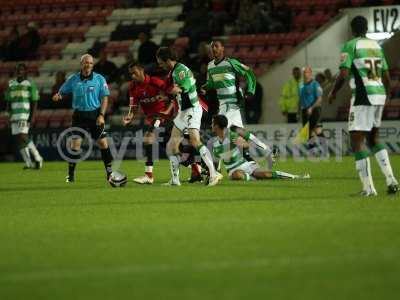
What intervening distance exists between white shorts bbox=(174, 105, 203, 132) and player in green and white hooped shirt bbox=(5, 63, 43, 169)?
8312mm

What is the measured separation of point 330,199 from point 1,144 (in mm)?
18262

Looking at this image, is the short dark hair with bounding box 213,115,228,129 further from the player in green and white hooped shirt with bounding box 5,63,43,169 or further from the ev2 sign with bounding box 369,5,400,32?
the ev2 sign with bounding box 369,5,400,32

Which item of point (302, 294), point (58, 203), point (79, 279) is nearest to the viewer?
point (302, 294)

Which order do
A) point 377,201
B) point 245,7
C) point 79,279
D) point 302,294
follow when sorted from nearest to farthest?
point 302,294 < point 79,279 < point 377,201 < point 245,7

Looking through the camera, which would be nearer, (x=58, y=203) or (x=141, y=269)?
(x=141, y=269)

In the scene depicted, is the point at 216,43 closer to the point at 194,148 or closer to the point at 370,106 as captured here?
the point at 194,148

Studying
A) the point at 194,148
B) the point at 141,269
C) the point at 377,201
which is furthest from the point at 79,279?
the point at 194,148

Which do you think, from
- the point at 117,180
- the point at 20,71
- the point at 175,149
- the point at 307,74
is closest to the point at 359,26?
the point at 175,149

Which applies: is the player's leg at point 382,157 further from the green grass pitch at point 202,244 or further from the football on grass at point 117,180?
the football on grass at point 117,180

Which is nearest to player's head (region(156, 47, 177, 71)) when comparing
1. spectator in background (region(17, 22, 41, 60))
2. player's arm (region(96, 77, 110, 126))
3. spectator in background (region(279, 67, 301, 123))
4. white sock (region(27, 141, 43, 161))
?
player's arm (region(96, 77, 110, 126))

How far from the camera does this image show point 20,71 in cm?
2345

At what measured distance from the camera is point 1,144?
96.8 feet

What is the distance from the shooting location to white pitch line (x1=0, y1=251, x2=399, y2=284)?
725 centimetres

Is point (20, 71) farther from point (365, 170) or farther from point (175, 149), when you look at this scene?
point (365, 170)
